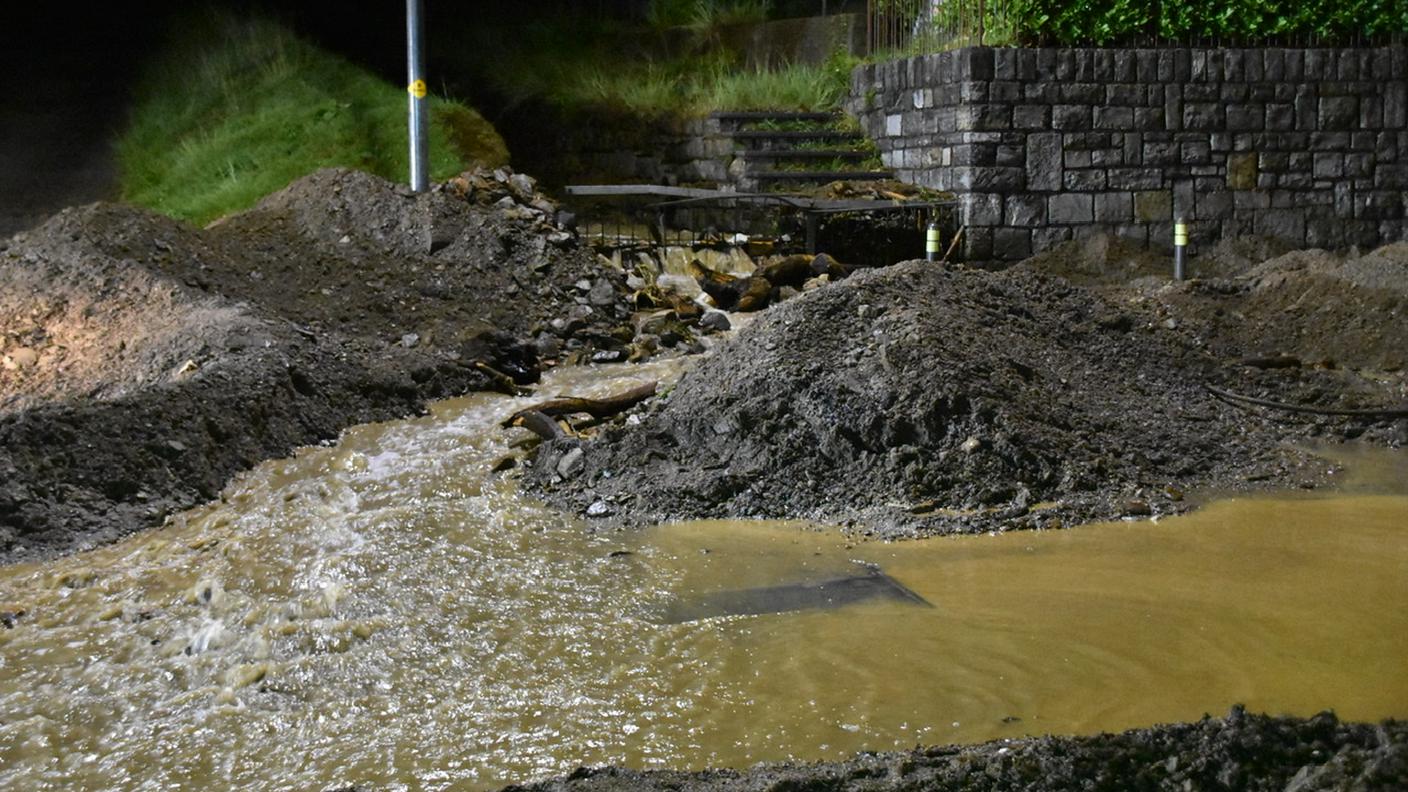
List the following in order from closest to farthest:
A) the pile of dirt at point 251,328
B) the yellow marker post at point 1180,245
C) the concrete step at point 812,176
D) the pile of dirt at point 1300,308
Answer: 1. the pile of dirt at point 251,328
2. the pile of dirt at point 1300,308
3. the yellow marker post at point 1180,245
4. the concrete step at point 812,176

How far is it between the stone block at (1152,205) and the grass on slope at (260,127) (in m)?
6.56

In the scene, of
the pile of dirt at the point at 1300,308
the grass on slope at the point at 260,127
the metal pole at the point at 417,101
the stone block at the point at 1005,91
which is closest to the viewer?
the pile of dirt at the point at 1300,308

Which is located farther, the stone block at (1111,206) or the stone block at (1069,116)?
the stone block at (1111,206)

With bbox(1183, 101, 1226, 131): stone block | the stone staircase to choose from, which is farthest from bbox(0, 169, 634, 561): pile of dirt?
Answer: bbox(1183, 101, 1226, 131): stone block

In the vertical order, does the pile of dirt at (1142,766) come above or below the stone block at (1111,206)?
below

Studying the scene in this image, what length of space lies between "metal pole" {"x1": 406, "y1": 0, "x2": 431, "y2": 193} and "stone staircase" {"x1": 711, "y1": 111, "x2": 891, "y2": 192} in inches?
146

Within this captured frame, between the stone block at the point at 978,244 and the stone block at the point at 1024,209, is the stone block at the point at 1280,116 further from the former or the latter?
the stone block at the point at 978,244

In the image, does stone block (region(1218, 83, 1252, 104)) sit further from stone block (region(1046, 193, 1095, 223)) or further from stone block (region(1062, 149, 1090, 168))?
stone block (region(1046, 193, 1095, 223))

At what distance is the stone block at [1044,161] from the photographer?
1316 centimetres

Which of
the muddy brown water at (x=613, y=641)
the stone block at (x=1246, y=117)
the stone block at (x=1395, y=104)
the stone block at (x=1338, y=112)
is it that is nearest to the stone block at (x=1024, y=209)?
the stone block at (x=1246, y=117)

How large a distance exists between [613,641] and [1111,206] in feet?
32.6

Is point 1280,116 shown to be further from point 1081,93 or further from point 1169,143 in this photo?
point 1081,93

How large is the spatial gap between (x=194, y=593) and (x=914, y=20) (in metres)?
11.9

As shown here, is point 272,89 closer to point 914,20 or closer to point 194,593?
point 914,20
